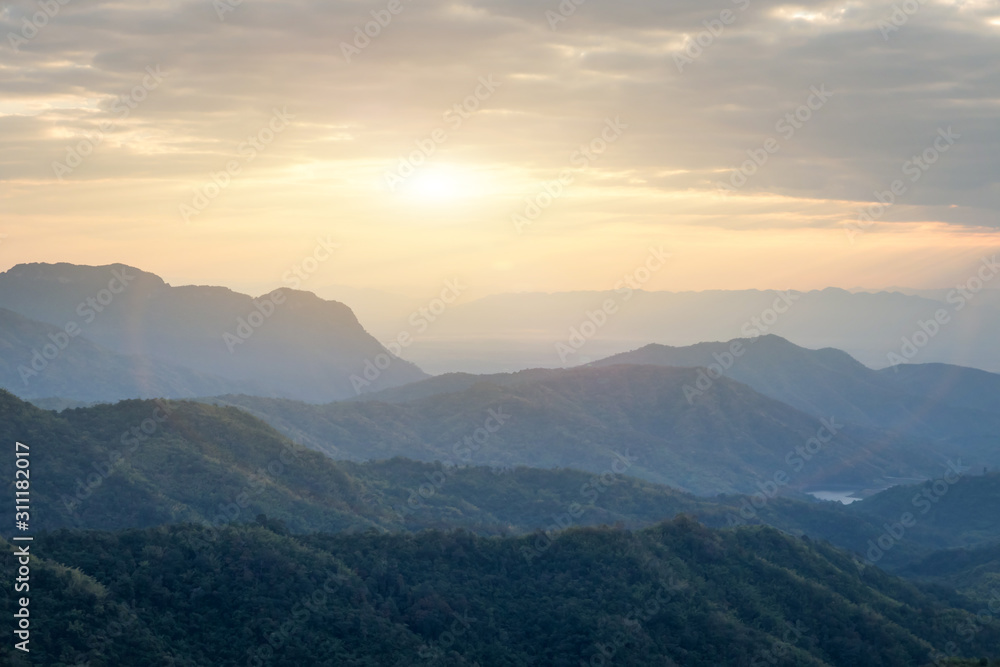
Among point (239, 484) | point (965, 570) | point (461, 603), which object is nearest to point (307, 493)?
point (239, 484)

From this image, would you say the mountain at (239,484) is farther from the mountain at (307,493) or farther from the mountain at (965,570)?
the mountain at (965,570)

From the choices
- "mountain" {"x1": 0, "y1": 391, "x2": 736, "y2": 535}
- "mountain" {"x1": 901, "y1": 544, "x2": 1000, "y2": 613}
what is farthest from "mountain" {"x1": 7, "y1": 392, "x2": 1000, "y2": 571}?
"mountain" {"x1": 901, "y1": 544, "x2": 1000, "y2": 613}

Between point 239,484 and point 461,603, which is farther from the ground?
point 461,603

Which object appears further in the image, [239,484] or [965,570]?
[965,570]

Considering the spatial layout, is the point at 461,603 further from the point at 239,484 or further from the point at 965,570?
the point at 965,570

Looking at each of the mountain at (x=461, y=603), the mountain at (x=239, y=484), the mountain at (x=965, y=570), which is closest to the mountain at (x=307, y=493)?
the mountain at (x=239, y=484)

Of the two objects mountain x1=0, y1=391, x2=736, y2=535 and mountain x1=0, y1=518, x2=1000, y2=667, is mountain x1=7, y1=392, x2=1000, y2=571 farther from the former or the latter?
mountain x1=0, y1=518, x2=1000, y2=667

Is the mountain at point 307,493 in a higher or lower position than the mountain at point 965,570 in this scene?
higher

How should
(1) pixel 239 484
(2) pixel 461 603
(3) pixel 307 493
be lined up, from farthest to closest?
(3) pixel 307 493 < (1) pixel 239 484 < (2) pixel 461 603

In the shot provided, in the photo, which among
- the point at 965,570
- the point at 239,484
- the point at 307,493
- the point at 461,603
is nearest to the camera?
the point at 461,603
